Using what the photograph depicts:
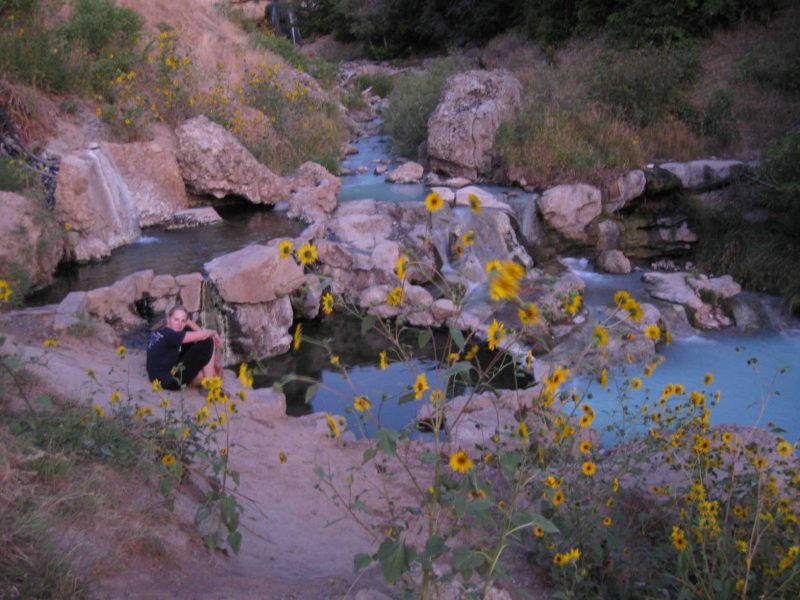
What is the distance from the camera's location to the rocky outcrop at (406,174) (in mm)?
12320

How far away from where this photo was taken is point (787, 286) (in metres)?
9.03

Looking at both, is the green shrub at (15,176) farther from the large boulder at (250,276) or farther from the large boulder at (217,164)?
the large boulder at (250,276)

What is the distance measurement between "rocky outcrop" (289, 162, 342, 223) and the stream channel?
229 mm

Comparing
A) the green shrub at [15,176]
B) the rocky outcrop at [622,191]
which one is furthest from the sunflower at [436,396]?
the rocky outcrop at [622,191]

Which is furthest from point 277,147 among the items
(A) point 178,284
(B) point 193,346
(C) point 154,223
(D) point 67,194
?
(B) point 193,346

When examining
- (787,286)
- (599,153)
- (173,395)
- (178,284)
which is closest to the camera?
(173,395)

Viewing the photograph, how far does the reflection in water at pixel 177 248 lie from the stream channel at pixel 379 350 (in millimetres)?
12

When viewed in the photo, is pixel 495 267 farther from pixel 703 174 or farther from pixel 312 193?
pixel 703 174

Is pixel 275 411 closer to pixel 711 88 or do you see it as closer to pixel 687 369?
pixel 687 369

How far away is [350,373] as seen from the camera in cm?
748

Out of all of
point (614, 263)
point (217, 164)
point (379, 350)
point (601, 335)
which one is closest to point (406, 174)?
point (217, 164)

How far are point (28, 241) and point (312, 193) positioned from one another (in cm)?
380

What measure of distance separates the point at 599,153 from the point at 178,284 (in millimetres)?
6983

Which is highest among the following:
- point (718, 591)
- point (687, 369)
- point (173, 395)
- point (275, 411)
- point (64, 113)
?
point (64, 113)
